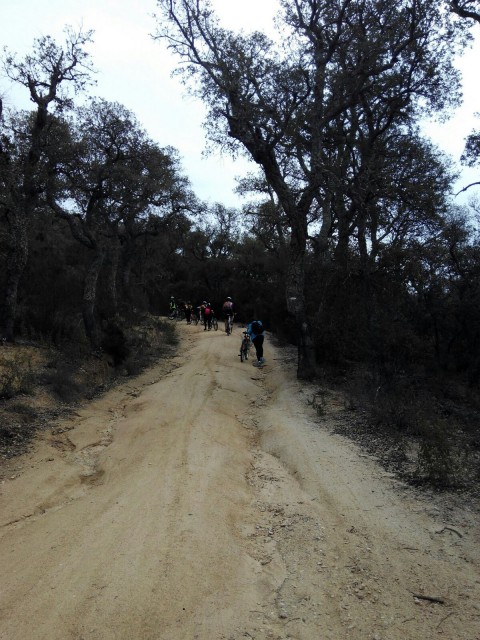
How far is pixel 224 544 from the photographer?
4824 millimetres

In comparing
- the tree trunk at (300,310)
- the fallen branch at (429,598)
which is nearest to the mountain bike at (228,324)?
the tree trunk at (300,310)

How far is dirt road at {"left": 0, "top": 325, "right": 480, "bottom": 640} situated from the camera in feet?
12.1

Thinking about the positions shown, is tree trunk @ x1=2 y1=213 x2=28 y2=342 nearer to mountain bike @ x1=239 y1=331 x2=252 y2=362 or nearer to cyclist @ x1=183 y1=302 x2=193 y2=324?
mountain bike @ x1=239 y1=331 x2=252 y2=362

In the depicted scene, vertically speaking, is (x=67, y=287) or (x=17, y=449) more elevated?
(x=67, y=287)

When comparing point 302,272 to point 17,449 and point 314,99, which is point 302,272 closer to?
point 314,99

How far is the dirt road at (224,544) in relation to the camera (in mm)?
3703

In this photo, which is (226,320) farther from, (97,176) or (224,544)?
(224,544)

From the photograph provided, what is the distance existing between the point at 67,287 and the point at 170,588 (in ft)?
54.6

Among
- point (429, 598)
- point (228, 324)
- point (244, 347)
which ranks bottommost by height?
point (429, 598)

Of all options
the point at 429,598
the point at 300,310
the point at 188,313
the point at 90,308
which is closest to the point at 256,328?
the point at 300,310

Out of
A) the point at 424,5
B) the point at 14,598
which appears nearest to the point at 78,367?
the point at 14,598

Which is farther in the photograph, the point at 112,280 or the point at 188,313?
the point at 188,313

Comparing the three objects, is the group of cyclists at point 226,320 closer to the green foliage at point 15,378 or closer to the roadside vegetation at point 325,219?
the roadside vegetation at point 325,219

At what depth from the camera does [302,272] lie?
568 inches
